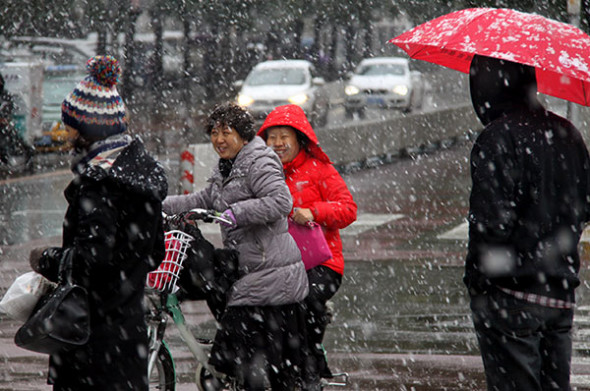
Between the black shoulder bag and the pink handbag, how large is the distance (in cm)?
222

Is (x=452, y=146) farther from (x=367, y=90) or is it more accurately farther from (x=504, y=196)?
(x=504, y=196)

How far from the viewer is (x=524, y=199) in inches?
172

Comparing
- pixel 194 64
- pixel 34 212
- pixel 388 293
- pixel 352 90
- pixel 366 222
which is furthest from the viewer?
pixel 194 64

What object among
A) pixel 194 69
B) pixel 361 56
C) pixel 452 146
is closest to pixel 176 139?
pixel 452 146

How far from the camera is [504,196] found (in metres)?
4.29

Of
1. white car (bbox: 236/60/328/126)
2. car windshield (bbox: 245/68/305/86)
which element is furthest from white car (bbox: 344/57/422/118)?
car windshield (bbox: 245/68/305/86)

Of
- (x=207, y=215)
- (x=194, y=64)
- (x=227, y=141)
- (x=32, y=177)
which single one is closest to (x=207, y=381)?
(x=207, y=215)

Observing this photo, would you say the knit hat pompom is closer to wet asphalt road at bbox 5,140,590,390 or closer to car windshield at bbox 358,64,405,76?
wet asphalt road at bbox 5,140,590,390

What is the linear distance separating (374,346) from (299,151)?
2.31 meters

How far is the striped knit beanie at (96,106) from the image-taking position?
13.3 feet

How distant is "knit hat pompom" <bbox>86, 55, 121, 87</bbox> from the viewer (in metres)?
4.14

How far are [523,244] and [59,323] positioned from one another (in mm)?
1867

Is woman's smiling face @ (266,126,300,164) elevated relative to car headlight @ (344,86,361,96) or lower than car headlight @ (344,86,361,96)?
elevated

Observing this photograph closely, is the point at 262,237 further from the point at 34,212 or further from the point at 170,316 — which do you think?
the point at 34,212
